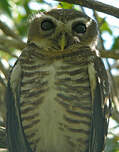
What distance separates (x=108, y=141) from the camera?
4098 millimetres

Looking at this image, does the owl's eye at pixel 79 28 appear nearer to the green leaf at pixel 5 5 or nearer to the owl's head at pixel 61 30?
the owl's head at pixel 61 30

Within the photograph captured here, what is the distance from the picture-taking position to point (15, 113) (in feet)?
13.9

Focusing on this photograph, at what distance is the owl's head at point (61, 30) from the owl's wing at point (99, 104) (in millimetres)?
311

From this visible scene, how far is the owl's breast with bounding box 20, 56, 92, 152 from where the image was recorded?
4027 millimetres

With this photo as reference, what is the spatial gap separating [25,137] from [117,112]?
120cm

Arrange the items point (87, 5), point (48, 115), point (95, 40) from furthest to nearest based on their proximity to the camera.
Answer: point (95, 40)
point (48, 115)
point (87, 5)

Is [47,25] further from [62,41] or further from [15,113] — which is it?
[15,113]

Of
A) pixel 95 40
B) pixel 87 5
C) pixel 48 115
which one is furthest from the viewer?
pixel 95 40

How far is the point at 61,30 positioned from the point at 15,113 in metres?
1.06

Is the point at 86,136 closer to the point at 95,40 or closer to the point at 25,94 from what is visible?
the point at 25,94

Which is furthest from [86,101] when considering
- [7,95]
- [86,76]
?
[7,95]

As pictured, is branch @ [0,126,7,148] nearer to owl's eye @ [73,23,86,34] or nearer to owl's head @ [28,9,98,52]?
owl's head @ [28,9,98,52]

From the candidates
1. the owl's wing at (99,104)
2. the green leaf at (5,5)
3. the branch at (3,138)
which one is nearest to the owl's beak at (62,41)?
the owl's wing at (99,104)

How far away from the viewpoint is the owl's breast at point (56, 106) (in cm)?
403
